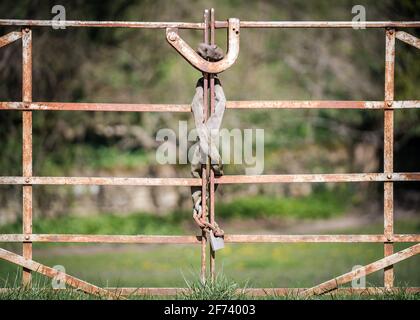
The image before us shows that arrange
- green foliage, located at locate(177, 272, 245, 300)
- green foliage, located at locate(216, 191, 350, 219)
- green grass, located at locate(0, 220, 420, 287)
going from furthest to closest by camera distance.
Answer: green foliage, located at locate(216, 191, 350, 219)
green grass, located at locate(0, 220, 420, 287)
green foliage, located at locate(177, 272, 245, 300)

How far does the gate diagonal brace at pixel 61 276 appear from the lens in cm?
507

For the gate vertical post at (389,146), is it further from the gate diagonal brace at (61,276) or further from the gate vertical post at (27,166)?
the gate vertical post at (27,166)

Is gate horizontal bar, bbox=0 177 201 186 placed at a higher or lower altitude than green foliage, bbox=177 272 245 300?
higher

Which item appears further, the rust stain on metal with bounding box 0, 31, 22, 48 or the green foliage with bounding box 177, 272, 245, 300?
the rust stain on metal with bounding box 0, 31, 22, 48

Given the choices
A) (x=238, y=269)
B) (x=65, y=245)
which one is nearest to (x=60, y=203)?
(x=65, y=245)

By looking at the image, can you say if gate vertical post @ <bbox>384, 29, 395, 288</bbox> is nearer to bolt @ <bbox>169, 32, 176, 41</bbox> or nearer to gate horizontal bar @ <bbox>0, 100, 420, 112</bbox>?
gate horizontal bar @ <bbox>0, 100, 420, 112</bbox>

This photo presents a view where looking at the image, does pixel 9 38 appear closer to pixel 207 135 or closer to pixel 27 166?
pixel 27 166

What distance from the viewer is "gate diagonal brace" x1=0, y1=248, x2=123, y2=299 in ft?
16.6

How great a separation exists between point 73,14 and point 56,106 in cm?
921

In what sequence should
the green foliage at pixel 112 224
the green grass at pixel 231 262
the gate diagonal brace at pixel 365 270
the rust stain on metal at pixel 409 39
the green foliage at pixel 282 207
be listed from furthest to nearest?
the green foliage at pixel 282 207
the green foliage at pixel 112 224
the green grass at pixel 231 262
the rust stain on metal at pixel 409 39
the gate diagonal brace at pixel 365 270

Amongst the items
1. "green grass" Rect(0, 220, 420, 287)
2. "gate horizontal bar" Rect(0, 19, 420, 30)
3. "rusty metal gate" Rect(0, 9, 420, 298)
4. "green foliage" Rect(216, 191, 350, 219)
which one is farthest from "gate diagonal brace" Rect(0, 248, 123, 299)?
"green foliage" Rect(216, 191, 350, 219)

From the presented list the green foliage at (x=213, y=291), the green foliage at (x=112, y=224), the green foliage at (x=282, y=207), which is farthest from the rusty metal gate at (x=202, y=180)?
the green foliage at (x=282, y=207)

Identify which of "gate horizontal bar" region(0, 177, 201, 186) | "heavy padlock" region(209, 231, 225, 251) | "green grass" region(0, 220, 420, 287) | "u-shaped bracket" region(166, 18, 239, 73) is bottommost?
"green grass" region(0, 220, 420, 287)
